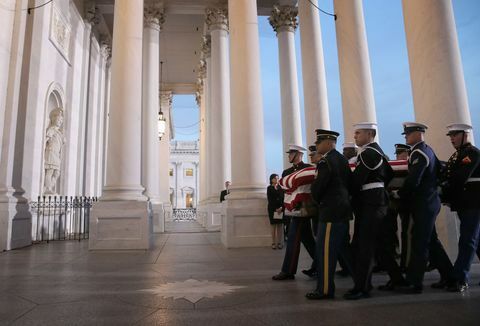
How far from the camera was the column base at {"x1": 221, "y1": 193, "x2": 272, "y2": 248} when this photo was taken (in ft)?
39.7

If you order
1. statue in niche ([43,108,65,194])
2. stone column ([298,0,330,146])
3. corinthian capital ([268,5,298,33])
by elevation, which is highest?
corinthian capital ([268,5,298,33])

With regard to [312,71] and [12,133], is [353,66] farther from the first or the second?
[12,133]

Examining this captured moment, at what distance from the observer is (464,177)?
607cm

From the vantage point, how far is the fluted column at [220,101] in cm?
2184

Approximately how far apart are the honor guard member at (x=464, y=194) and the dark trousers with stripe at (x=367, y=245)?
1.54m

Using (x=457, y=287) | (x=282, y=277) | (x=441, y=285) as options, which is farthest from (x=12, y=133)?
(x=457, y=287)

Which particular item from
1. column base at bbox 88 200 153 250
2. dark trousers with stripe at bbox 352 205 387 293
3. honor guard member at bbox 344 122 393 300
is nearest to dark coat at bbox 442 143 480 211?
honor guard member at bbox 344 122 393 300

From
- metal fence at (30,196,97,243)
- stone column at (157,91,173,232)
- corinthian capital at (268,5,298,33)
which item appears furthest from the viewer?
stone column at (157,91,173,232)

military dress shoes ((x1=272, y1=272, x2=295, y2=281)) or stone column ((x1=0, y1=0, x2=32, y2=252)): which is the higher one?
stone column ((x1=0, y1=0, x2=32, y2=252))

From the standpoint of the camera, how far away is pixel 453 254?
7.98m

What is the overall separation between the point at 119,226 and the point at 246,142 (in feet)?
17.1

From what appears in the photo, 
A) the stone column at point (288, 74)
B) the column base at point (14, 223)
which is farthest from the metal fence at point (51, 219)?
the stone column at point (288, 74)

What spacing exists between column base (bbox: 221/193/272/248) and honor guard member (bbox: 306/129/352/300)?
670cm

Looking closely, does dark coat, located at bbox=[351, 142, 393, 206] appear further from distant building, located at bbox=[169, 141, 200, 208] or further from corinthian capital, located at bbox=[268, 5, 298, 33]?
distant building, located at bbox=[169, 141, 200, 208]
